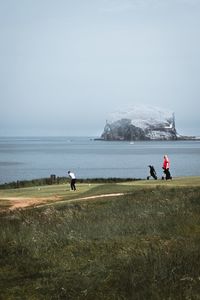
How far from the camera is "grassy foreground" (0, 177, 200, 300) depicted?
26.3 ft

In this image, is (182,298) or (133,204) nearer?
(182,298)

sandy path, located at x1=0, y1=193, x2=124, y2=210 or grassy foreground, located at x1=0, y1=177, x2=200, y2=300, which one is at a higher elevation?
grassy foreground, located at x1=0, y1=177, x2=200, y2=300

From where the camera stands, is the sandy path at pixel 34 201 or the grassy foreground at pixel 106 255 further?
the sandy path at pixel 34 201

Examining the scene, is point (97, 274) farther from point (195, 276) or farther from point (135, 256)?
point (195, 276)

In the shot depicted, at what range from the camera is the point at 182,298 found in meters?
7.24

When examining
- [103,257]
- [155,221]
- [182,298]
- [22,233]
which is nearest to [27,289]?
[103,257]

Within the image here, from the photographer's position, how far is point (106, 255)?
34.6ft

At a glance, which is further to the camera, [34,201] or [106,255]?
[34,201]

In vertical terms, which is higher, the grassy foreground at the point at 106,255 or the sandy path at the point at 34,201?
the grassy foreground at the point at 106,255

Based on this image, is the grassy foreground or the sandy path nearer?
the grassy foreground

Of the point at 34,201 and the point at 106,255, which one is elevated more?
the point at 106,255

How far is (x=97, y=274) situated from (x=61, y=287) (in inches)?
31.2

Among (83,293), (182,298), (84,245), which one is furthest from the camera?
(84,245)

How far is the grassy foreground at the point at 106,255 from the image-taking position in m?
8.03
